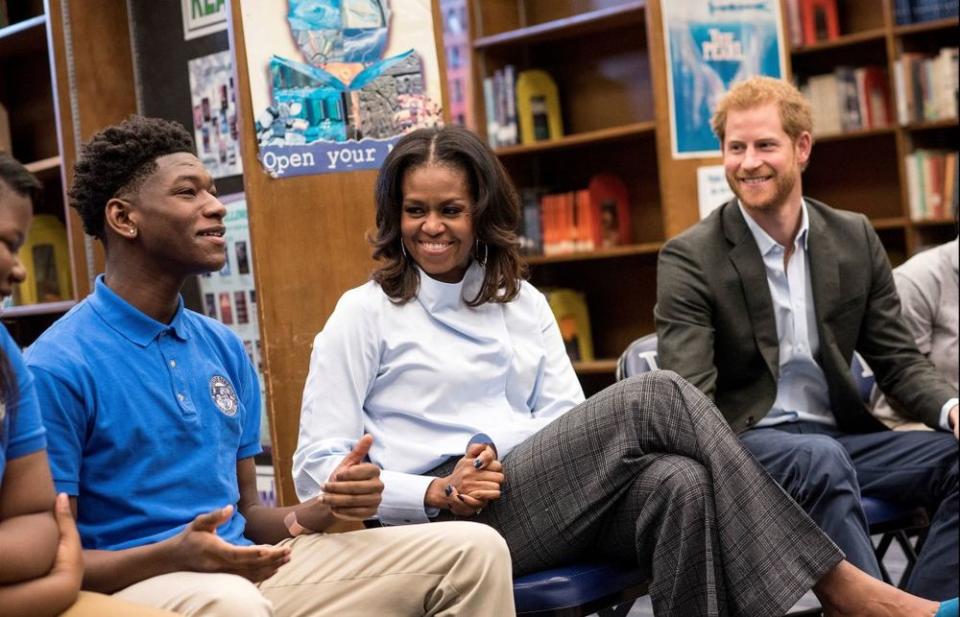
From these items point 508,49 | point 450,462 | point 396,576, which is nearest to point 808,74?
point 508,49

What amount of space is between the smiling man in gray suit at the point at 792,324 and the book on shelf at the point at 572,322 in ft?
7.32

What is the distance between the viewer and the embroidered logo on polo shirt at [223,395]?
1.86 meters

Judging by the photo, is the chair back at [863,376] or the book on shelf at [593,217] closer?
the chair back at [863,376]

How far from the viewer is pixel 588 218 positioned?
500cm

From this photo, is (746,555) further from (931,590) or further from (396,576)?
(931,590)

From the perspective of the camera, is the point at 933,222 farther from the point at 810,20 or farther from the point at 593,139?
the point at 593,139

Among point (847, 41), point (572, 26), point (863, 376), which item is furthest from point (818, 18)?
point (863, 376)

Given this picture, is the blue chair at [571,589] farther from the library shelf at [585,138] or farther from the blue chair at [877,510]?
the library shelf at [585,138]

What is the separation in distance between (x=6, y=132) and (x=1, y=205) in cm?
299

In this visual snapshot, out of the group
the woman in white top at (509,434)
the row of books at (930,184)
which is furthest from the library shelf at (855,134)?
the woman in white top at (509,434)

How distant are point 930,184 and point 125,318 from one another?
4.41m

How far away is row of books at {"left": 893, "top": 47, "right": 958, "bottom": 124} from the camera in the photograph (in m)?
5.27

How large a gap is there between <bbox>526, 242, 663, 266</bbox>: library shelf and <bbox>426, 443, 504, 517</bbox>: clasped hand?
2.71 m

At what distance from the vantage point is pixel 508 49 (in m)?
5.23
